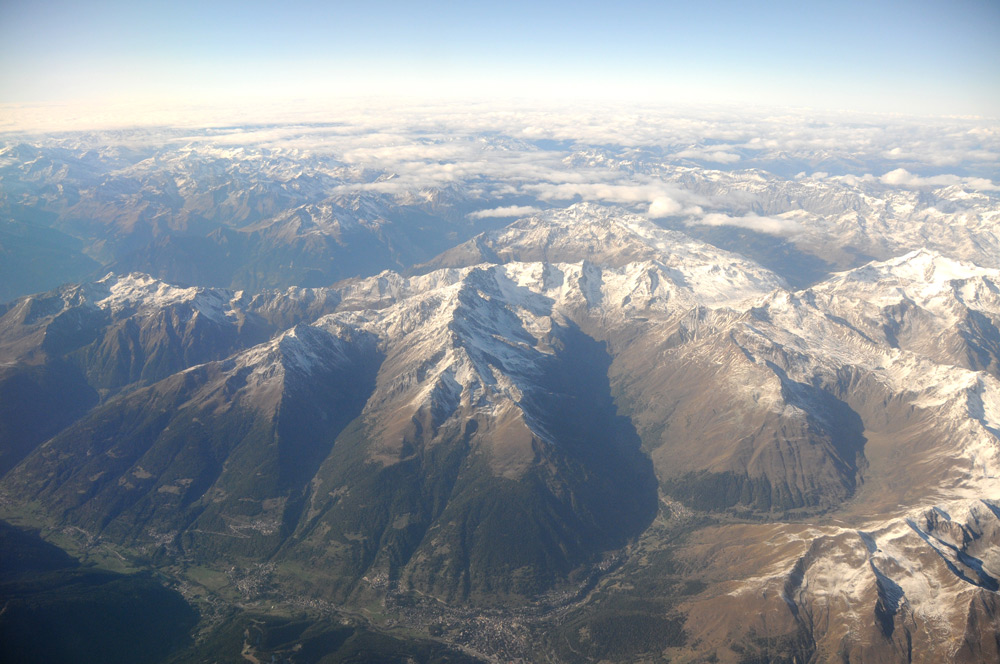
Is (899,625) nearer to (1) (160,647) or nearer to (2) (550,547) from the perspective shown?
(2) (550,547)

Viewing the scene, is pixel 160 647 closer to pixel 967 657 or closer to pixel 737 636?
pixel 737 636

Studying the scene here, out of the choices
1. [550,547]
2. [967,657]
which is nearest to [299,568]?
[550,547]

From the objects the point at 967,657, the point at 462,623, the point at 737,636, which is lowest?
the point at 462,623

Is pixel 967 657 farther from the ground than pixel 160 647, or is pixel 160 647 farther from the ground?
pixel 967 657

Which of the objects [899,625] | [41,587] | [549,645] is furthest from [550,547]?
[41,587]

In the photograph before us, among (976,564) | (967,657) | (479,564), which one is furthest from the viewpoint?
(479,564)

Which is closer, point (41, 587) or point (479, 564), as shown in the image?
point (41, 587)

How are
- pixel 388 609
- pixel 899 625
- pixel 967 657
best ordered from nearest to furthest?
1. pixel 967 657
2. pixel 899 625
3. pixel 388 609

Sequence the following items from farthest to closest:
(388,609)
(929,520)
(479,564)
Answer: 1. (479,564)
2. (388,609)
3. (929,520)

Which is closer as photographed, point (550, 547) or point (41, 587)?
point (41, 587)
